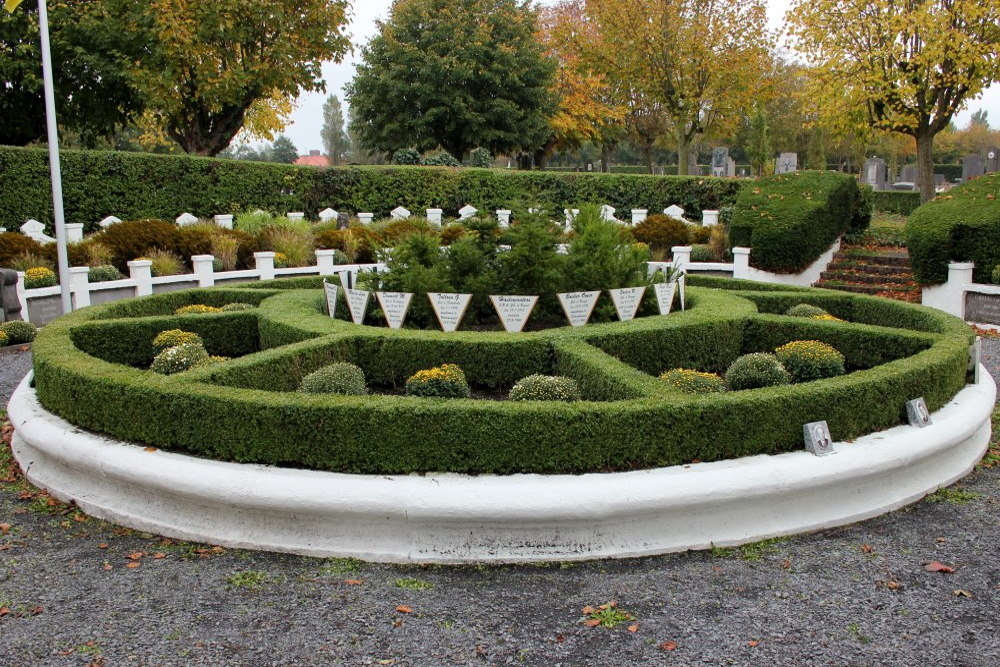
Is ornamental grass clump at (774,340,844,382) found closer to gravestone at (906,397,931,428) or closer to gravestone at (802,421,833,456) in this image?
gravestone at (906,397,931,428)

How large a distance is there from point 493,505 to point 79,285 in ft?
35.9

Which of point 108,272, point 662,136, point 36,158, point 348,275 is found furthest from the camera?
point 662,136

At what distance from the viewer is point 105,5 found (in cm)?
2325

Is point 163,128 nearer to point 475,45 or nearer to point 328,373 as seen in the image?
point 475,45

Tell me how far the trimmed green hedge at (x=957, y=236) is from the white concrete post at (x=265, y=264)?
10950 millimetres

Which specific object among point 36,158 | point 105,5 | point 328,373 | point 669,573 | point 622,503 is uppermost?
point 105,5

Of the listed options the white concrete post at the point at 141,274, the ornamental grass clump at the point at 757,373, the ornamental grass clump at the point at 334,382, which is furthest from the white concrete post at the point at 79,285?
the ornamental grass clump at the point at 757,373

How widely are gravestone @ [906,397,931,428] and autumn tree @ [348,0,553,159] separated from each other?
27912mm

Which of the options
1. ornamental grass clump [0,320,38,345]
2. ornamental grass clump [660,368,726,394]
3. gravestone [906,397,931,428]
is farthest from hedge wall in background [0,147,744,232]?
gravestone [906,397,931,428]

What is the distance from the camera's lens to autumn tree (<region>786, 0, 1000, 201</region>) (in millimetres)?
19109

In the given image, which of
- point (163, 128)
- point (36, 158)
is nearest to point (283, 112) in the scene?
point (163, 128)

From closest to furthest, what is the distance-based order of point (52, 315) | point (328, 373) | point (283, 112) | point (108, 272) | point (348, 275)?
point (328, 373) < point (348, 275) < point (52, 315) < point (108, 272) < point (283, 112)

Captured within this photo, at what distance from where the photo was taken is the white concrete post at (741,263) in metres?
15.4

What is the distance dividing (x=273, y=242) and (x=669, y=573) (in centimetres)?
1368
